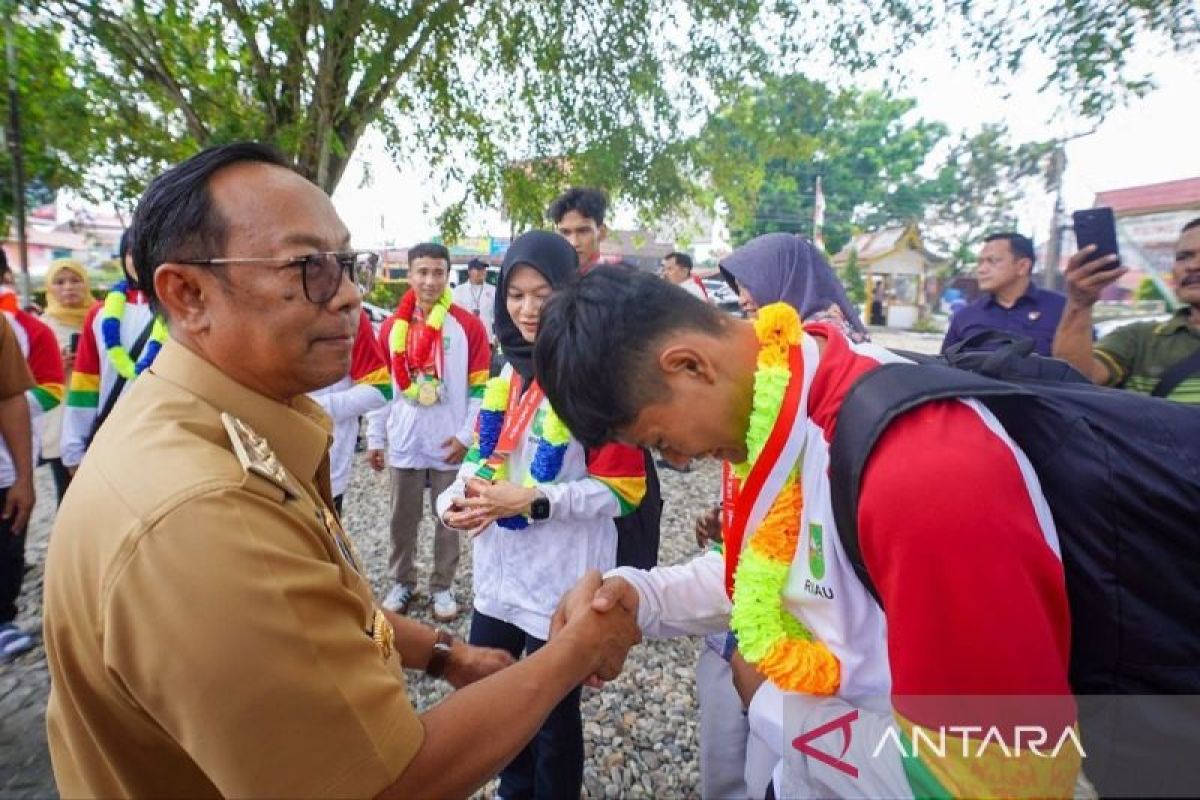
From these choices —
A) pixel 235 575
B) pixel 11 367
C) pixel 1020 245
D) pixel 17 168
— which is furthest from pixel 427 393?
pixel 17 168

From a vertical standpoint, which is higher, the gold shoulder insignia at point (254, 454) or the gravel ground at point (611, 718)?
the gold shoulder insignia at point (254, 454)

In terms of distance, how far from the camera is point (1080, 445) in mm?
1124

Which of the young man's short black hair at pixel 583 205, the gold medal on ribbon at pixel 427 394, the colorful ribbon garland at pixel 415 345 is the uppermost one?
the young man's short black hair at pixel 583 205

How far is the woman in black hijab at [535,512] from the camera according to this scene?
2537mm

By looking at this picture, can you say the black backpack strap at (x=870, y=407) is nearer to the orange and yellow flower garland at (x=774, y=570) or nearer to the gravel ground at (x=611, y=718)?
the orange and yellow flower garland at (x=774, y=570)

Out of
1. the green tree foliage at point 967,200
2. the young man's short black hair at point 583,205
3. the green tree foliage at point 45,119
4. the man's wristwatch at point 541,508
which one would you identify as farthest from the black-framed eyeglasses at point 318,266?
the green tree foliage at point 967,200

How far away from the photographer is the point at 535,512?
2.51 meters

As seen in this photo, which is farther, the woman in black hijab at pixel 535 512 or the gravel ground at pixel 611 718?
the gravel ground at pixel 611 718

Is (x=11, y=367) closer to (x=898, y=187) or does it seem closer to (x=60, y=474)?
(x=60, y=474)

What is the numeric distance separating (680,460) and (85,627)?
1.15m

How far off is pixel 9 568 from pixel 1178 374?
6226 millimetres

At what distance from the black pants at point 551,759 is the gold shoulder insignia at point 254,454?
1.57 meters

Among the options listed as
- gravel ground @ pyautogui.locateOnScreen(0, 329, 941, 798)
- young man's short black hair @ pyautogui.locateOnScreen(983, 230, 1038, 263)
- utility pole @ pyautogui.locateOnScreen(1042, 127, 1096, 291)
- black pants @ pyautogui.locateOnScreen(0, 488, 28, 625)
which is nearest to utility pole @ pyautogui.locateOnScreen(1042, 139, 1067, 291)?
utility pole @ pyautogui.locateOnScreen(1042, 127, 1096, 291)

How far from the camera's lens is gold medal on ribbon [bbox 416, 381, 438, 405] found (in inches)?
181
